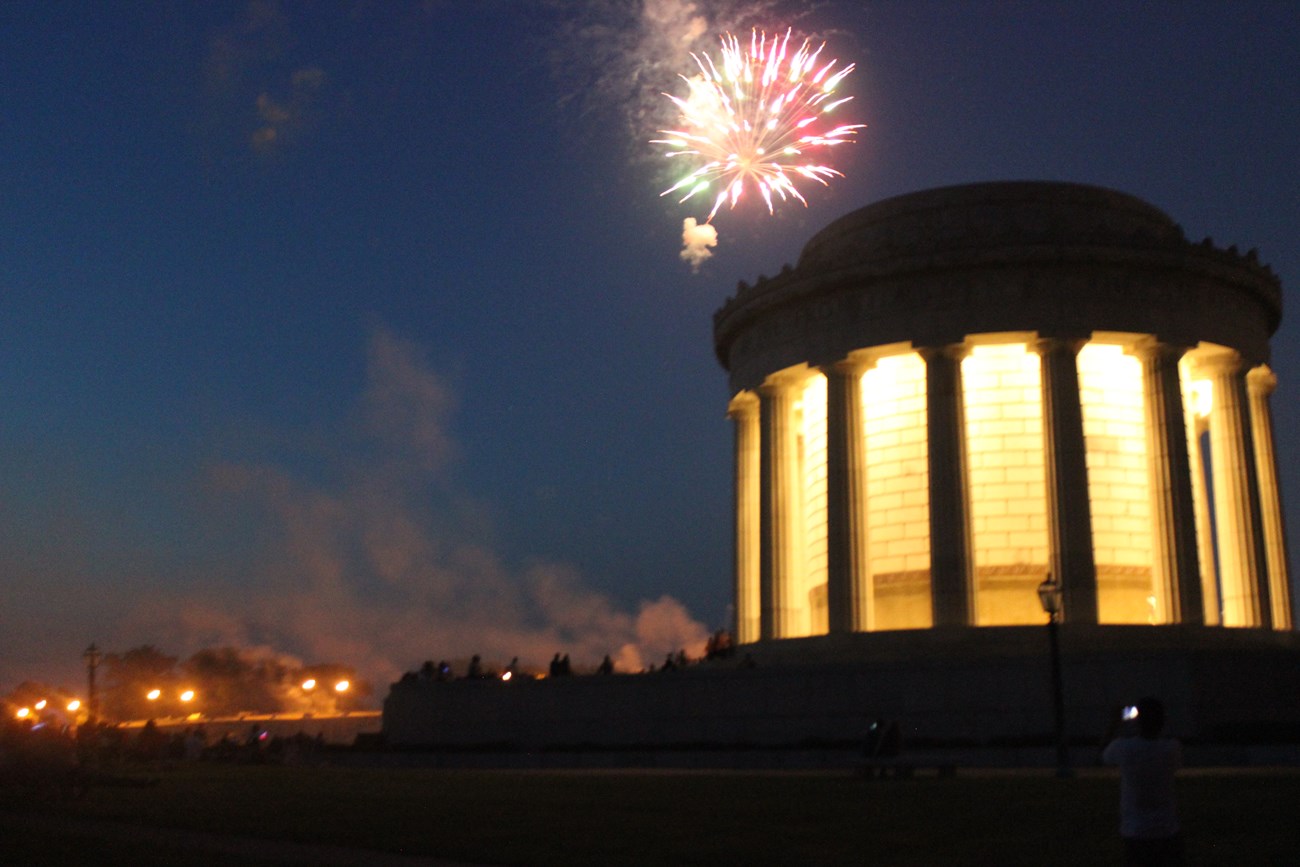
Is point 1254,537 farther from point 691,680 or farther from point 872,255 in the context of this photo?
point 691,680

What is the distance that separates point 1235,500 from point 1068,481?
795cm

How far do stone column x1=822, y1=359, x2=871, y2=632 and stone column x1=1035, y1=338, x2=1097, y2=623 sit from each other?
640 cm

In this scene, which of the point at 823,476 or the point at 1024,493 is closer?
the point at 1024,493

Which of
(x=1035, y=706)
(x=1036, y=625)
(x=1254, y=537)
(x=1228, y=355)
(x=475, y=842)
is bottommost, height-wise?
→ (x=475, y=842)

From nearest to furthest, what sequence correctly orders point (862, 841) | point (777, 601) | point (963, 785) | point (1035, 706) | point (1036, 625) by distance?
point (862, 841) → point (963, 785) → point (1035, 706) → point (1036, 625) → point (777, 601)

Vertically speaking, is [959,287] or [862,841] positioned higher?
[959,287]

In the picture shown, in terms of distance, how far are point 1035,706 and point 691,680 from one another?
1105 cm

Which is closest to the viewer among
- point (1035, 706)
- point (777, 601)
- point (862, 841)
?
point (862, 841)

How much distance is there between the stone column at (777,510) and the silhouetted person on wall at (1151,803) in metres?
41.5

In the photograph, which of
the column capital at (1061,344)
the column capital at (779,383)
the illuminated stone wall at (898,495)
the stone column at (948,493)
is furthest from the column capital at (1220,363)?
the column capital at (779,383)

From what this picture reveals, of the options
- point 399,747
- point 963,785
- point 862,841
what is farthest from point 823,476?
point 862,841

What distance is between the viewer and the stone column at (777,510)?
2046 inches

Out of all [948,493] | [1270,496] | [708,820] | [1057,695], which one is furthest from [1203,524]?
[708,820]

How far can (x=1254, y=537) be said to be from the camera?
158 ft
